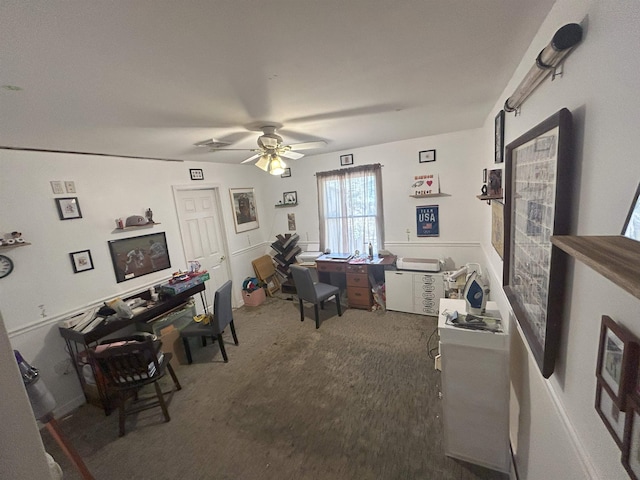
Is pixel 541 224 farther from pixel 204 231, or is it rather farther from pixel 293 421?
pixel 204 231

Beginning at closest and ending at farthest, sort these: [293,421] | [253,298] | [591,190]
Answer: [591,190]
[293,421]
[253,298]

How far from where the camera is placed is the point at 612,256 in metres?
0.44

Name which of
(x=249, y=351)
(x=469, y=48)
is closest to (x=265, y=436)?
(x=249, y=351)

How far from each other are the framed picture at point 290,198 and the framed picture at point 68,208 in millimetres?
2968

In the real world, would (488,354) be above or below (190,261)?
below

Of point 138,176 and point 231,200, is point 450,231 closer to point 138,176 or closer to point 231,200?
point 231,200

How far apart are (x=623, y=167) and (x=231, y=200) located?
455 cm

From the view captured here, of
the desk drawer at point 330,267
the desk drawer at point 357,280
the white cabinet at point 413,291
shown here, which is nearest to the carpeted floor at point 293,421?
the white cabinet at point 413,291

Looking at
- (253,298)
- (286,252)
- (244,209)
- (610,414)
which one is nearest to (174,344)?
(253,298)

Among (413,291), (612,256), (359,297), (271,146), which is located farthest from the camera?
(359,297)

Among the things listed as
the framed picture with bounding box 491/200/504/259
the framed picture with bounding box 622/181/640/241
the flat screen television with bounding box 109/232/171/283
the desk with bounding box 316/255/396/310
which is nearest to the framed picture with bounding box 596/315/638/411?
the framed picture with bounding box 622/181/640/241

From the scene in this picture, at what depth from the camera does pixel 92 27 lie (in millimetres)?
905

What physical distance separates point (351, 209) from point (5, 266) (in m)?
3.95

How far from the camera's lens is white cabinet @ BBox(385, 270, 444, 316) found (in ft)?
11.8
